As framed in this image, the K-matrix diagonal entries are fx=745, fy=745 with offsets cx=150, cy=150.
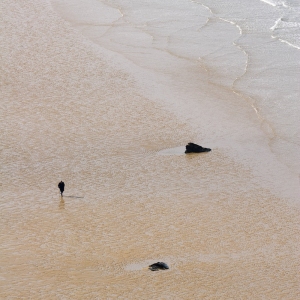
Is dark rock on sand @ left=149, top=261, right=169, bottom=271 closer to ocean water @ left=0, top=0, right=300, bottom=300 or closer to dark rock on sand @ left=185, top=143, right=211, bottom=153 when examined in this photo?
ocean water @ left=0, top=0, right=300, bottom=300

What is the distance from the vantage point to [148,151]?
888 inches

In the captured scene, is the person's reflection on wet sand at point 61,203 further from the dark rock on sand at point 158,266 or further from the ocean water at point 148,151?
the dark rock on sand at point 158,266

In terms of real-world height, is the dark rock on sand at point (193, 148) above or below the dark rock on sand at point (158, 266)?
below

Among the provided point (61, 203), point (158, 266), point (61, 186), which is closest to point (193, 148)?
point (61, 186)

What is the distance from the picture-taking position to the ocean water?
1600 centimetres

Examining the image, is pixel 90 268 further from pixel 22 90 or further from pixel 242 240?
pixel 22 90

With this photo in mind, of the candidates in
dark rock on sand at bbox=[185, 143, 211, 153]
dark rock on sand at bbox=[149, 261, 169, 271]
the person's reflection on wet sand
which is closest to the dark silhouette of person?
the person's reflection on wet sand

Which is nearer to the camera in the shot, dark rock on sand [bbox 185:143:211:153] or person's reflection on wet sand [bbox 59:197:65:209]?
person's reflection on wet sand [bbox 59:197:65:209]

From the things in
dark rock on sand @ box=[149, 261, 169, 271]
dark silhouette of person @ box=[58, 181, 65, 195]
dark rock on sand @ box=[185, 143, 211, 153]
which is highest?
dark rock on sand @ box=[149, 261, 169, 271]

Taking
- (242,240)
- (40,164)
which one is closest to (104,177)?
(40,164)

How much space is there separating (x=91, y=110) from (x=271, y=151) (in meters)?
6.51

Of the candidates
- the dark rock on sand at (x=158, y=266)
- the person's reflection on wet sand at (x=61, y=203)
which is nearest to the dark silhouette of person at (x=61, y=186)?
the person's reflection on wet sand at (x=61, y=203)

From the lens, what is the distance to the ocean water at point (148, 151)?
52.5 ft

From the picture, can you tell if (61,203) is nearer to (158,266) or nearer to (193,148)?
(158,266)
